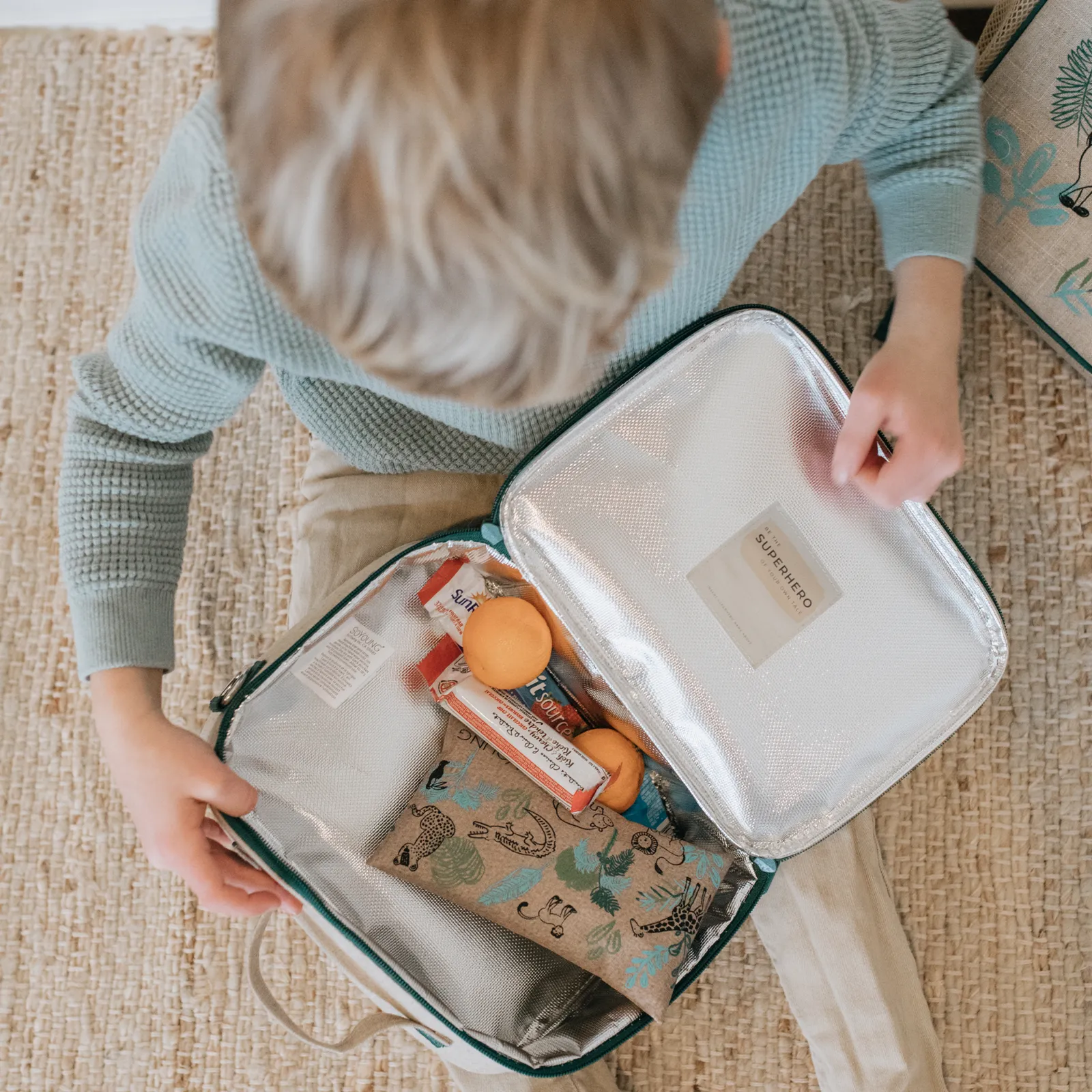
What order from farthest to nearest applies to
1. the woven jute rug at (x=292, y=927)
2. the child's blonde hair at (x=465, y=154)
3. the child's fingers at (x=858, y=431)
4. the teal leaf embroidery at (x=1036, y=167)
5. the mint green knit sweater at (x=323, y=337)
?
the woven jute rug at (x=292, y=927) < the teal leaf embroidery at (x=1036, y=167) < the child's fingers at (x=858, y=431) < the mint green knit sweater at (x=323, y=337) < the child's blonde hair at (x=465, y=154)

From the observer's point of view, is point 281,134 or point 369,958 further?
point 369,958

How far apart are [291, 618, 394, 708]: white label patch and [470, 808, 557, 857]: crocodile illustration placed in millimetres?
115

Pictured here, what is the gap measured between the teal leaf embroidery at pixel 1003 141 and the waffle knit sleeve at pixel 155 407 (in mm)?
542

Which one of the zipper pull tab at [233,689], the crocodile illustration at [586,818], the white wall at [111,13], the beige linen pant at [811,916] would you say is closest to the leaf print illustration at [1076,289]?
the beige linen pant at [811,916]

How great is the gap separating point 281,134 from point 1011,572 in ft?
2.34

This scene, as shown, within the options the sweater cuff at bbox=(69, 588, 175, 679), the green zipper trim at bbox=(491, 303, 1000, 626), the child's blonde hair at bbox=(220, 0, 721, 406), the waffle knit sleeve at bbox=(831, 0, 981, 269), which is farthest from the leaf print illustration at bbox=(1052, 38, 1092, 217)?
the sweater cuff at bbox=(69, 588, 175, 679)

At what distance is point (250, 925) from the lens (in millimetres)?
787

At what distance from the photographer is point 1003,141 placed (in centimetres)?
68

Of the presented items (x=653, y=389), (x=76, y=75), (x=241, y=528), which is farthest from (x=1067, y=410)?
(x=76, y=75)

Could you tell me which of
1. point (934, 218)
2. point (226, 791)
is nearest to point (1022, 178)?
point (934, 218)

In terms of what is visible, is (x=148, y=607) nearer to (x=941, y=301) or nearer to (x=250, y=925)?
(x=250, y=925)

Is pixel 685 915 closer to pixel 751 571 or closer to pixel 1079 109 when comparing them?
pixel 751 571

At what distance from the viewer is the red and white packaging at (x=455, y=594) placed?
0.61 meters

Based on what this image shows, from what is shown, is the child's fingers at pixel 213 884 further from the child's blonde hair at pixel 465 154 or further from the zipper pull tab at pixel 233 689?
the child's blonde hair at pixel 465 154
